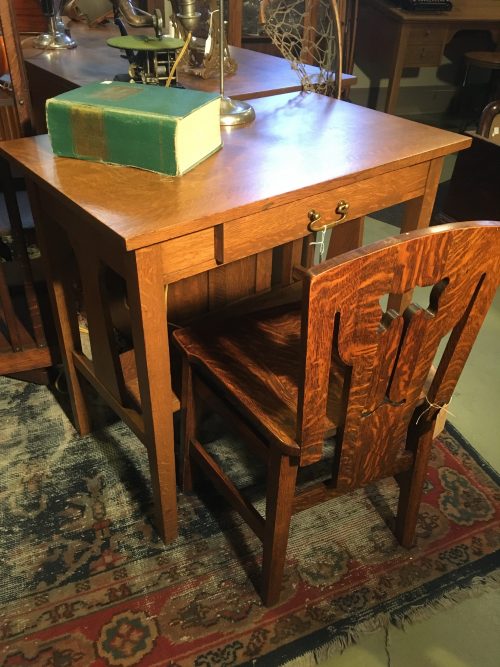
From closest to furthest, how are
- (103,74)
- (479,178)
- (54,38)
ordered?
1. (103,74)
2. (54,38)
3. (479,178)

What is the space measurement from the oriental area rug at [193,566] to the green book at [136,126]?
80 cm

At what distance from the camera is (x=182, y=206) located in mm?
897

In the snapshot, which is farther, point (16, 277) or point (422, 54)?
point (422, 54)

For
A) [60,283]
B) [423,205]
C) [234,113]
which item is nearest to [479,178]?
[423,205]

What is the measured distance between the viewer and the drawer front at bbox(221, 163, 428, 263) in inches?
37.8

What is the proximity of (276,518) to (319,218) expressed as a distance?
0.55 m

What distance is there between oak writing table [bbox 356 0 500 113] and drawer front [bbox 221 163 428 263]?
2.71 m

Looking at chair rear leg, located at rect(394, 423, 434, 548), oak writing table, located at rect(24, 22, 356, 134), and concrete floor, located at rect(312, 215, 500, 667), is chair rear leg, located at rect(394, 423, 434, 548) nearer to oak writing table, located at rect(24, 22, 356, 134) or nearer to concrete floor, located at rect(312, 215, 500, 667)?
concrete floor, located at rect(312, 215, 500, 667)

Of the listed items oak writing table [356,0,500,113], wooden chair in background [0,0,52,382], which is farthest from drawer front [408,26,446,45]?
wooden chair in background [0,0,52,382]

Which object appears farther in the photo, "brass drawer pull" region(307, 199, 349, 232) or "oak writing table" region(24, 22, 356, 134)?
Answer: "oak writing table" region(24, 22, 356, 134)

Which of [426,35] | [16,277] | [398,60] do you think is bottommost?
[16,277]

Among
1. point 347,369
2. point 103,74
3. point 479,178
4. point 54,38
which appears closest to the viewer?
point 347,369

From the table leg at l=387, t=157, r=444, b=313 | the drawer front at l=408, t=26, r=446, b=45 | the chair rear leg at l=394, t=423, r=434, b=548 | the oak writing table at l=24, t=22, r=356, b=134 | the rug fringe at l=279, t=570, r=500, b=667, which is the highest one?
the oak writing table at l=24, t=22, r=356, b=134

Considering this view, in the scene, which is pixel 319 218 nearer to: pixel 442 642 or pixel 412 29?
pixel 442 642
